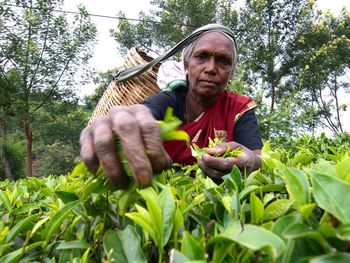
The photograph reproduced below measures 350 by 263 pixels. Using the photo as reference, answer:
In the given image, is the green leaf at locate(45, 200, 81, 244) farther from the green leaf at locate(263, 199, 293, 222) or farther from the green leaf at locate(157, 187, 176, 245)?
the green leaf at locate(263, 199, 293, 222)

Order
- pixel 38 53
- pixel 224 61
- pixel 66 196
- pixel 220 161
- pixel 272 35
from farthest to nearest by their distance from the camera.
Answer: pixel 272 35
pixel 38 53
pixel 224 61
pixel 220 161
pixel 66 196

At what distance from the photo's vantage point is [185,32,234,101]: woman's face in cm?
211

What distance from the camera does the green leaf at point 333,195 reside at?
0.42m

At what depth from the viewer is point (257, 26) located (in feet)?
67.9

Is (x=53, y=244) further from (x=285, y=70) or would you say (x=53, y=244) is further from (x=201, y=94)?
(x=285, y=70)

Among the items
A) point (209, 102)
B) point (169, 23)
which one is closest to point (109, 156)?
point (209, 102)

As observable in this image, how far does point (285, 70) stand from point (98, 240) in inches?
867

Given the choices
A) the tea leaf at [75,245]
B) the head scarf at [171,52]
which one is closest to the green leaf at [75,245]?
the tea leaf at [75,245]

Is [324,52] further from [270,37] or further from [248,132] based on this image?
[248,132]

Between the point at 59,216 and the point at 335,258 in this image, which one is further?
the point at 59,216

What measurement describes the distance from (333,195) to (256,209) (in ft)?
0.46

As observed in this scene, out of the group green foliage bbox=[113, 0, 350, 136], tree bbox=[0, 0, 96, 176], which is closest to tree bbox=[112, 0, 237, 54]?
green foliage bbox=[113, 0, 350, 136]

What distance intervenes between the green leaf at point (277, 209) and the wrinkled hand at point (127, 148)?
6.5 inches

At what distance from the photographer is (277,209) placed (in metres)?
0.56
